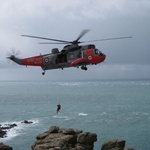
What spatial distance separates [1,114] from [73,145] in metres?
85.6

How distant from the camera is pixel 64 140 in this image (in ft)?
116

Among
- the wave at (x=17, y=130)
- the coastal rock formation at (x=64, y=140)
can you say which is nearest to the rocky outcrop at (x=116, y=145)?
the coastal rock formation at (x=64, y=140)

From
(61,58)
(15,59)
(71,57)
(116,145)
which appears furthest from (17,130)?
(71,57)

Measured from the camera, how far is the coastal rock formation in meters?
34.2

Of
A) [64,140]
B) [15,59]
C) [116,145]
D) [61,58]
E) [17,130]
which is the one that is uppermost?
[15,59]

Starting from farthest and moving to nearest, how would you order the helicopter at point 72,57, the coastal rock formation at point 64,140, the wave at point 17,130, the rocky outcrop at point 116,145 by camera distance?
the wave at point 17,130 → the rocky outcrop at point 116,145 → the coastal rock formation at point 64,140 → the helicopter at point 72,57

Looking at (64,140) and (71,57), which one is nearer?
(71,57)

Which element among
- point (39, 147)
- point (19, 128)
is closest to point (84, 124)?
point (19, 128)

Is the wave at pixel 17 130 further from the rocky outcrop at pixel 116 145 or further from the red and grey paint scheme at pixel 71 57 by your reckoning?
the red and grey paint scheme at pixel 71 57

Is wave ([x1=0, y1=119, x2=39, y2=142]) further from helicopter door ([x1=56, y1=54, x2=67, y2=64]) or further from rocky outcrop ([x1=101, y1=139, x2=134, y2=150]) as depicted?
helicopter door ([x1=56, y1=54, x2=67, y2=64])

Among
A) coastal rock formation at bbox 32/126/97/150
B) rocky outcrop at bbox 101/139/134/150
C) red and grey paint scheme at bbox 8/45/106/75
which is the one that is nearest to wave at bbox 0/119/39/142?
coastal rock formation at bbox 32/126/97/150

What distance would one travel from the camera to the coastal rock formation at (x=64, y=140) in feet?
112

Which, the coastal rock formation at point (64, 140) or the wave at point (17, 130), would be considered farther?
the wave at point (17, 130)

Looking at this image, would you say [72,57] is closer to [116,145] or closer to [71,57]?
[71,57]
